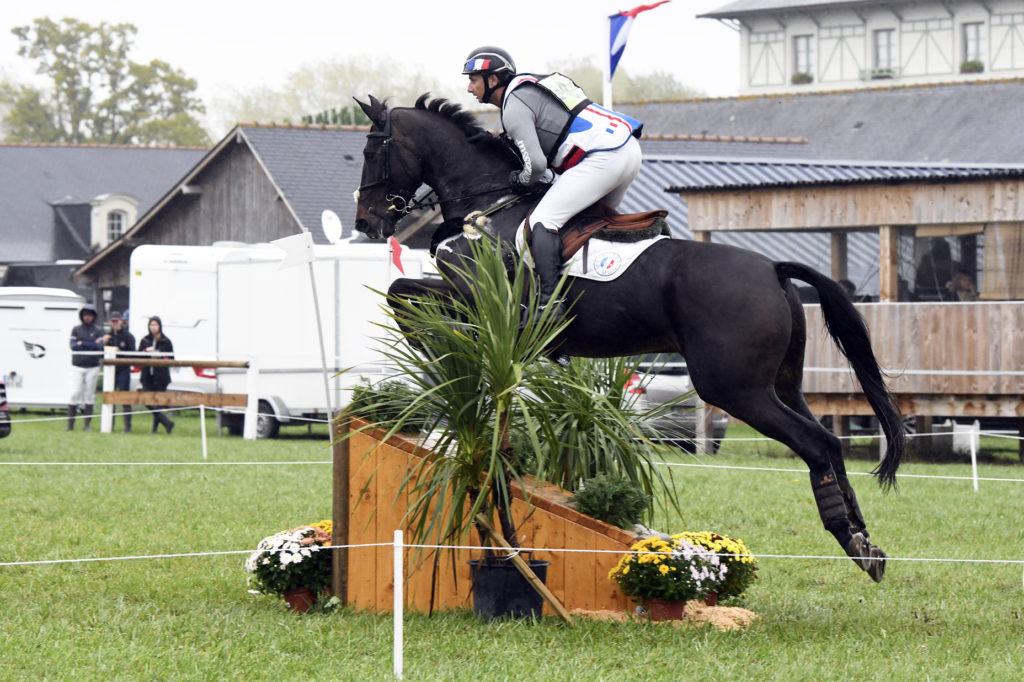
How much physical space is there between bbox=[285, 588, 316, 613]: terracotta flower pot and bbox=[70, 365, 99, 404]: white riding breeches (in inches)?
573

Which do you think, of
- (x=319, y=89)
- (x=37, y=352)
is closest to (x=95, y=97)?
(x=319, y=89)

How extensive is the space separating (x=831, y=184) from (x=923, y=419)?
12.1 ft

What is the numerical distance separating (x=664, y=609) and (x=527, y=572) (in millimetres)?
624

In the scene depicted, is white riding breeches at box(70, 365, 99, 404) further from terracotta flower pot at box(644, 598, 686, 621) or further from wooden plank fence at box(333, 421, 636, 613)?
terracotta flower pot at box(644, 598, 686, 621)

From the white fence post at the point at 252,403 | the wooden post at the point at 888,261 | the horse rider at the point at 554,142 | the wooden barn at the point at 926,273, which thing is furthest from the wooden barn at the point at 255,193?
the horse rider at the point at 554,142

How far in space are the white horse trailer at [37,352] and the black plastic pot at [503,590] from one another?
50.7 feet

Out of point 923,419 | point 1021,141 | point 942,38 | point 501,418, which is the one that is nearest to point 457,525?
point 501,418

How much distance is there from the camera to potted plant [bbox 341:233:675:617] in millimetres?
6199

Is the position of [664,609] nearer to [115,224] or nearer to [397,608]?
[397,608]

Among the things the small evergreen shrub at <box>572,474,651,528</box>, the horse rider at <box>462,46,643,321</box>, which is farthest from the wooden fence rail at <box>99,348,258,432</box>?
the small evergreen shrub at <box>572,474,651,528</box>

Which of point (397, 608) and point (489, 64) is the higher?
point (489, 64)

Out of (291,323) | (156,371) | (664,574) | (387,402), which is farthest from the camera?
(156,371)

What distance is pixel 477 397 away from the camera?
20.8ft

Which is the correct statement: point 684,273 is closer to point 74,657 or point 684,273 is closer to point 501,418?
point 501,418
